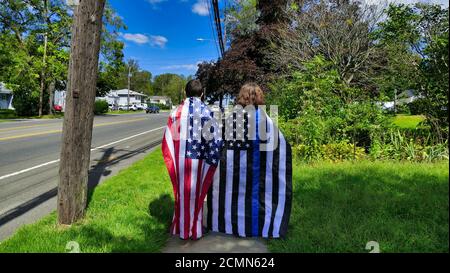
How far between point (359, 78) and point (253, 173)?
13.2 m

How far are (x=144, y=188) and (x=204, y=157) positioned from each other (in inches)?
108

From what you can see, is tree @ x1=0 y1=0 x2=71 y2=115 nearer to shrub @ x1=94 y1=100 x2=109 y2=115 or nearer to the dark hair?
shrub @ x1=94 y1=100 x2=109 y2=115

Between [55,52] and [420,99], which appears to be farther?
[55,52]

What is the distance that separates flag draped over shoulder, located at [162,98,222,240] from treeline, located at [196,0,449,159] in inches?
A: 90.2

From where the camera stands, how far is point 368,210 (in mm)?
4734

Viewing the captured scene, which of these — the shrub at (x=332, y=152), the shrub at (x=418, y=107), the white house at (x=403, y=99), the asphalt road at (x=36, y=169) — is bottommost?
the asphalt road at (x=36, y=169)

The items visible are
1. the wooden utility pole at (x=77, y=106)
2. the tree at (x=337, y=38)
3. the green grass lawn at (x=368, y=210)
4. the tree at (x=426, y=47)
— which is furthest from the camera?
the tree at (x=337, y=38)

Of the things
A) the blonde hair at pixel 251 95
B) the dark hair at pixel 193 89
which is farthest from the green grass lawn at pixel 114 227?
the blonde hair at pixel 251 95

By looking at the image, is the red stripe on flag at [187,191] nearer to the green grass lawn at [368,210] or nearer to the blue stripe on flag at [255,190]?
the blue stripe on flag at [255,190]

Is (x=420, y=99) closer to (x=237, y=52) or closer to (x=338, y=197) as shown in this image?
(x=338, y=197)

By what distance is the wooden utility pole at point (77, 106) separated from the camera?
14.7ft

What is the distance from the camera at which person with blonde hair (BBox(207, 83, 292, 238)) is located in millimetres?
4199

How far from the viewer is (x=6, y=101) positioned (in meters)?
53.4

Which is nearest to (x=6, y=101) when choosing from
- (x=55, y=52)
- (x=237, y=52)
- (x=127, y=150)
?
(x=55, y=52)
